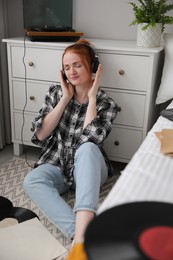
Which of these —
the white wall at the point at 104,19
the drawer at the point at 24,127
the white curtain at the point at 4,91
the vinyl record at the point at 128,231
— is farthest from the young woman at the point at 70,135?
the vinyl record at the point at 128,231

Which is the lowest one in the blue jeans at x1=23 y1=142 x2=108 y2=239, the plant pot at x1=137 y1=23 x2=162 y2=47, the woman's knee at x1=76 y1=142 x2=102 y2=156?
the blue jeans at x1=23 y1=142 x2=108 y2=239

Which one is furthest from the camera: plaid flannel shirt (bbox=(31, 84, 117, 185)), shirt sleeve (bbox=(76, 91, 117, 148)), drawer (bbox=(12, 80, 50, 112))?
drawer (bbox=(12, 80, 50, 112))

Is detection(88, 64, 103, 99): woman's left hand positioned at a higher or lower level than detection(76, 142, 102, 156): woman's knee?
higher

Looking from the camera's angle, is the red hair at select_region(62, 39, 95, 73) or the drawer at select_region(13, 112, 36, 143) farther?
the drawer at select_region(13, 112, 36, 143)

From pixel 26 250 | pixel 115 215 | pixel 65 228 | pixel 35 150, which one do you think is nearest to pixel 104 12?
pixel 35 150

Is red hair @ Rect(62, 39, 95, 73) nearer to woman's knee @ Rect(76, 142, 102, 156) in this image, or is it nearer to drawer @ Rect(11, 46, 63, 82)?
drawer @ Rect(11, 46, 63, 82)

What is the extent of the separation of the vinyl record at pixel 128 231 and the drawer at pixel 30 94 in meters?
1.49

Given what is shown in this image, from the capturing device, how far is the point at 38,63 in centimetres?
201

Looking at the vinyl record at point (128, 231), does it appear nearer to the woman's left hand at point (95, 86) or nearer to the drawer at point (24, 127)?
A: the woman's left hand at point (95, 86)

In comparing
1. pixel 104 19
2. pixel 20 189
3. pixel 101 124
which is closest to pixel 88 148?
pixel 101 124

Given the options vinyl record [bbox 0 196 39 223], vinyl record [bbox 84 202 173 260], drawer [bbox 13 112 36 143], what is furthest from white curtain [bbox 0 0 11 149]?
vinyl record [bbox 84 202 173 260]

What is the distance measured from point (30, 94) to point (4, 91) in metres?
0.35

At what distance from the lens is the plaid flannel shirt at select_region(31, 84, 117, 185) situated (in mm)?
1725

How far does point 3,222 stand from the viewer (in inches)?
56.7
